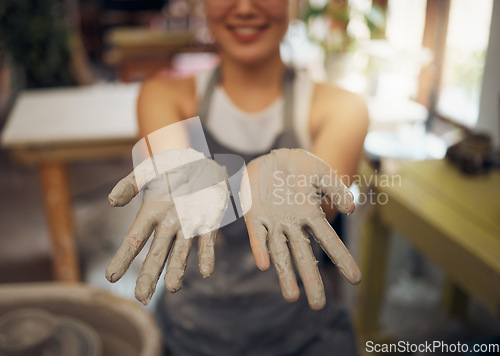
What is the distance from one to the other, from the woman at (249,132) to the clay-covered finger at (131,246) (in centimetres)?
28

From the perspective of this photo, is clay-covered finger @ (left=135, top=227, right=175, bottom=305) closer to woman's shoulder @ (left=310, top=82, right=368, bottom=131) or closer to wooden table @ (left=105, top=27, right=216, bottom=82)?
woman's shoulder @ (left=310, top=82, right=368, bottom=131)

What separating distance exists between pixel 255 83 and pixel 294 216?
407mm

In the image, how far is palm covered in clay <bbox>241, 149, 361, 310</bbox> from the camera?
298 mm

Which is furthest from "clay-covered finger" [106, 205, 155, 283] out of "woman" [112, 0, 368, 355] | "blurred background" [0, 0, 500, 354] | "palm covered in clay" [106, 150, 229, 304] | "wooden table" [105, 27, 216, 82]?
"wooden table" [105, 27, 216, 82]

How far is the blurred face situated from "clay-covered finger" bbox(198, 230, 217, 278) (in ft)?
1.15

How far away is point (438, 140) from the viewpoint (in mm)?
1275

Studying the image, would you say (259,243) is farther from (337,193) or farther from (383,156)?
(383,156)

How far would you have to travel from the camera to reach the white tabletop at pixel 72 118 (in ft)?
4.12

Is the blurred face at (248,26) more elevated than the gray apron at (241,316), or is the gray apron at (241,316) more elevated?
the blurred face at (248,26)

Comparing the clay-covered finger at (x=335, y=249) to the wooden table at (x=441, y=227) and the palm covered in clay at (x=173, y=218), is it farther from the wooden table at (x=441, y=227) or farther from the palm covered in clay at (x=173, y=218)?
the wooden table at (x=441, y=227)

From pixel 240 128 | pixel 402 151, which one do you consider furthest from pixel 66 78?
pixel 240 128

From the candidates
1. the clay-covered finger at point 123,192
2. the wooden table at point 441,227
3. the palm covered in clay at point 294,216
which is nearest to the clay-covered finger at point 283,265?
the palm covered in clay at point 294,216

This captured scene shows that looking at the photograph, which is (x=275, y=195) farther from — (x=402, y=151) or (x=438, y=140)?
(x=438, y=140)

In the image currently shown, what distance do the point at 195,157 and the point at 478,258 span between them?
2.02ft
